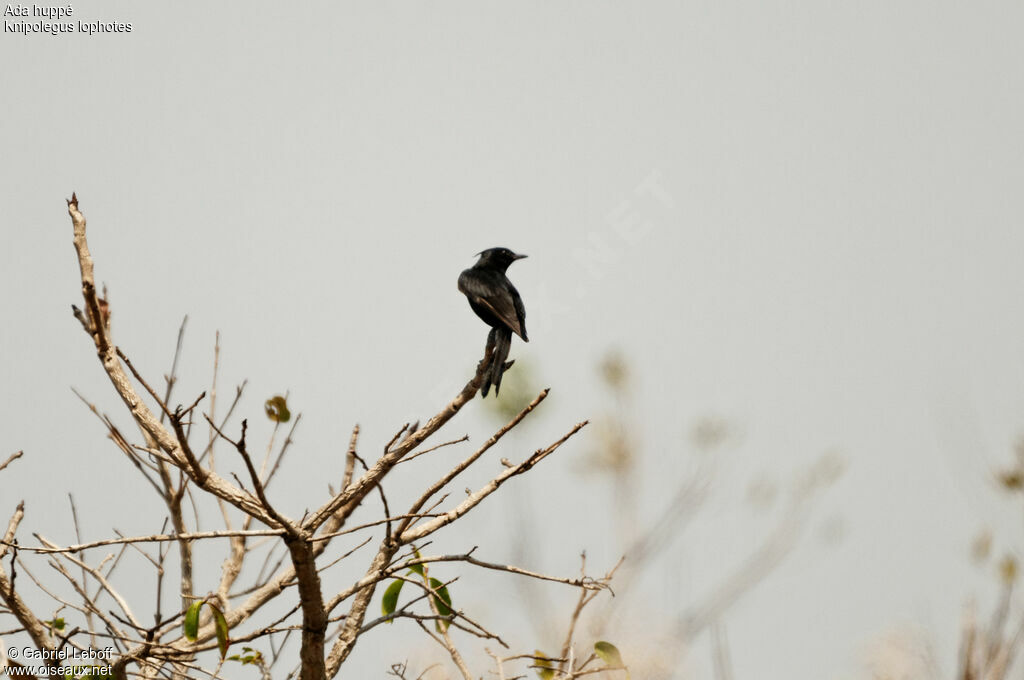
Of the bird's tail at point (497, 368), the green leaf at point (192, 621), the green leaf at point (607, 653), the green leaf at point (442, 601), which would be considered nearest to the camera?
the green leaf at point (192, 621)

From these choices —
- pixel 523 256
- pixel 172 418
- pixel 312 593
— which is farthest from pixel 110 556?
Answer: pixel 523 256

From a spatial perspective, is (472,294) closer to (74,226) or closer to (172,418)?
(74,226)

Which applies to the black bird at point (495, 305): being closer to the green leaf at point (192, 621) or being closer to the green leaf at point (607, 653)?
the green leaf at point (607, 653)

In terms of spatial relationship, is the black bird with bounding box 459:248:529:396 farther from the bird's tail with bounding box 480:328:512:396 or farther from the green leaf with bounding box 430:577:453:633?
the green leaf with bounding box 430:577:453:633

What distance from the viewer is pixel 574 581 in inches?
118

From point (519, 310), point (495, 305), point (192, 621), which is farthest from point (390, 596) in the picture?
point (519, 310)

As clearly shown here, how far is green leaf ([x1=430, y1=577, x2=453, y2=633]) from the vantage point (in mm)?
3197

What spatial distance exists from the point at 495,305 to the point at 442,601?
236 centimetres

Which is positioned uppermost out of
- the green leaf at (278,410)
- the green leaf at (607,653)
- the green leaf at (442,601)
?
the green leaf at (278,410)

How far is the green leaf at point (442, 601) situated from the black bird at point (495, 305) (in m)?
1.08

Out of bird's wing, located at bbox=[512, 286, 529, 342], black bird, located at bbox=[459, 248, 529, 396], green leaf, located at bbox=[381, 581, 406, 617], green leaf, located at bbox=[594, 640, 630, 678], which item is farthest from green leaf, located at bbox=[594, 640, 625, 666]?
bird's wing, located at bbox=[512, 286, 529, 342]

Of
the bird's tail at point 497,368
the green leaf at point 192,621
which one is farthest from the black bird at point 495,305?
the green leaf at point 192,621

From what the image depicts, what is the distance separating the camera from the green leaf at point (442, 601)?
126 inches

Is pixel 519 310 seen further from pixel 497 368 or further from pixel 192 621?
pixel 192 621
